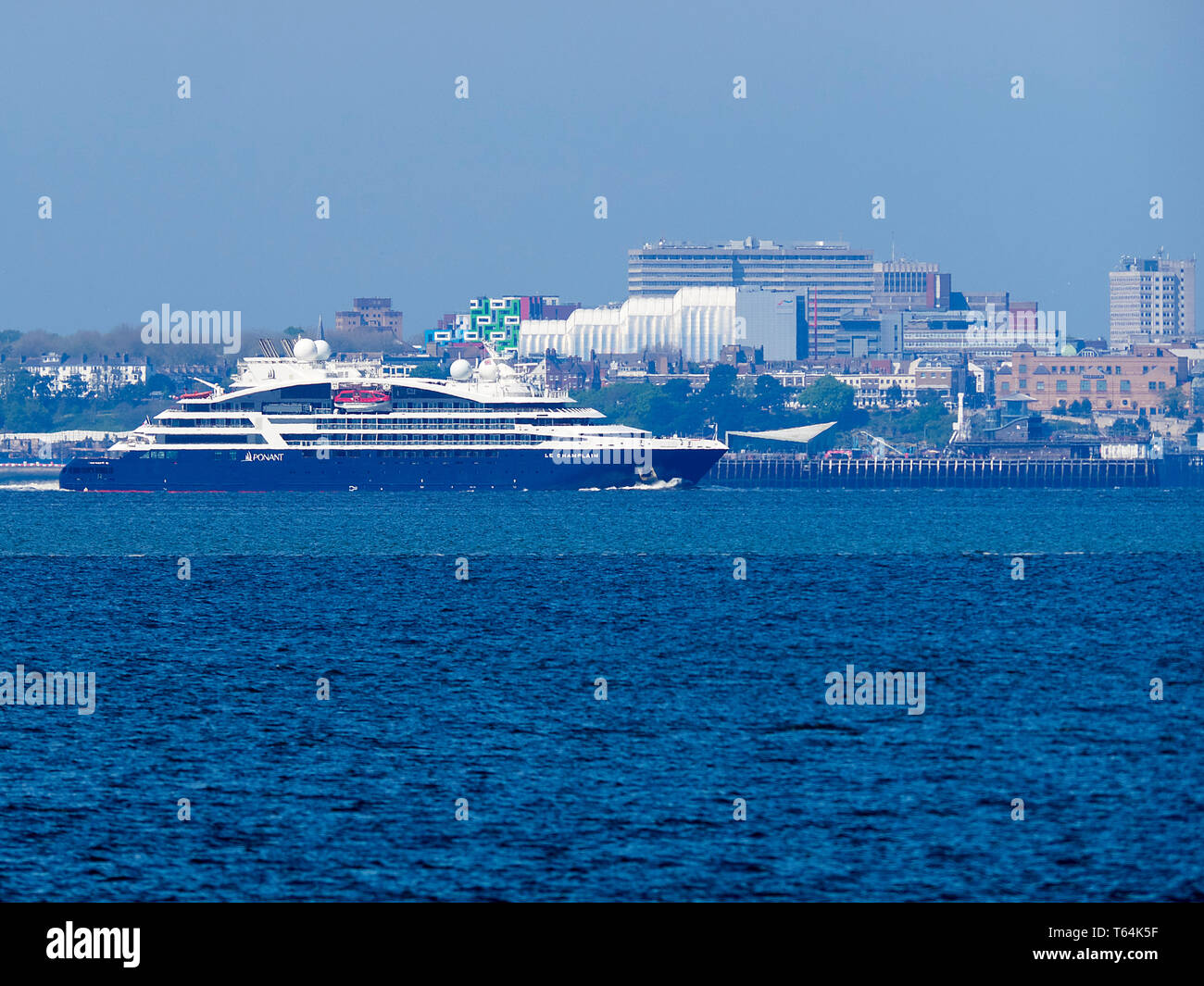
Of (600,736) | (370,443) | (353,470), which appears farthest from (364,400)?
(600,736)

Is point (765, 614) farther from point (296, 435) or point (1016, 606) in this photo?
point (296, 435)

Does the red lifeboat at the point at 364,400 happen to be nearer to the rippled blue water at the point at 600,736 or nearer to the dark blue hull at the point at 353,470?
the dark blue hull at the point at 353,470

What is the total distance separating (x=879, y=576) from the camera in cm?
7294

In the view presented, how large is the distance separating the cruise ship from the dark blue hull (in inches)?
2.6

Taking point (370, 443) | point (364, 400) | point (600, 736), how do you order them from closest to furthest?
point (600, 736) < point (370, 443) < point (364, 400)

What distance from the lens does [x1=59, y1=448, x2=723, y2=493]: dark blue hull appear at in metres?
150

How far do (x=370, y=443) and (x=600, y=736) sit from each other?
118m

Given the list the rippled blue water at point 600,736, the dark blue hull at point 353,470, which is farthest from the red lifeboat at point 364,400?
the rippled blue water at point 600,736

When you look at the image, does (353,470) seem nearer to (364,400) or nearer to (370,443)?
(370,443)

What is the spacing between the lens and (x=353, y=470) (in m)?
150

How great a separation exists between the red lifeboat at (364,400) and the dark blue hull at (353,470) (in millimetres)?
3398

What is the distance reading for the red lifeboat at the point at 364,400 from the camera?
152 metres

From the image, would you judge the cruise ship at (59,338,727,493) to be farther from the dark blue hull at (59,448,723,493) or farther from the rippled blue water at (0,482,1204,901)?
the rippled blue water at (0,482,1204,901)
